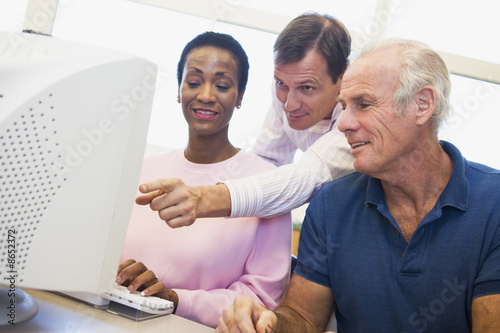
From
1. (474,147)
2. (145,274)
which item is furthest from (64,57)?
(474,147)

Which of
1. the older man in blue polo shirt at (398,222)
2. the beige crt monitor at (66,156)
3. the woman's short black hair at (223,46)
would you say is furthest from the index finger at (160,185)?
the woman's short black hair at (223,46)

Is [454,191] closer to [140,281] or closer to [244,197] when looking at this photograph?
[244,197]

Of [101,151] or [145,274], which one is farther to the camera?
[145,274]

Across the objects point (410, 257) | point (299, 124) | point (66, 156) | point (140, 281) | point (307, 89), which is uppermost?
point (307, 89)

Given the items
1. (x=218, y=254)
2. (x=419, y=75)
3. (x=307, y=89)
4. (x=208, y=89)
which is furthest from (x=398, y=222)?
(x=208, y=89)

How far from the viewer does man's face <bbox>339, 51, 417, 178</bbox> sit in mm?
1231

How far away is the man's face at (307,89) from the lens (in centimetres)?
164

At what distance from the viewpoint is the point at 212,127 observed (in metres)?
1.58

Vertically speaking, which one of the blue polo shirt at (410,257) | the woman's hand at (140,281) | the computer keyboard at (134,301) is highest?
the blue polo shirt at (410,257)

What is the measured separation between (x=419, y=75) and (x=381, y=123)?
0.50 feet

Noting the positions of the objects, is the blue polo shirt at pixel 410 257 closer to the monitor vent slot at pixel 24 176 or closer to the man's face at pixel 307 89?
the man's face at pixel 307 89

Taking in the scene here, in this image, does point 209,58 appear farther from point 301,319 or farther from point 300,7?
point 300,7

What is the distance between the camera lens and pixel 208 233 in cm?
142

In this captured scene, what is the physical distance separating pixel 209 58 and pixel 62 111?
0.87 m
